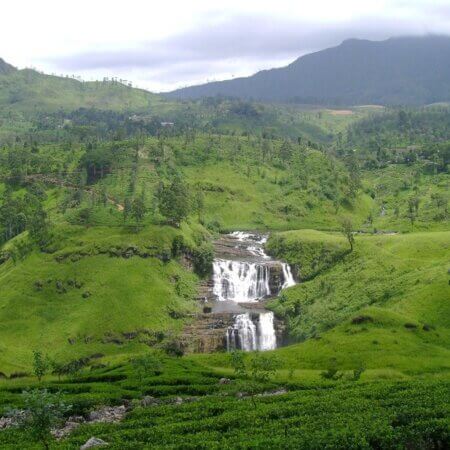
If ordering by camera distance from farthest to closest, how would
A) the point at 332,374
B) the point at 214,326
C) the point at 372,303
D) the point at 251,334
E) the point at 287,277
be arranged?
1. the point at 287,277
2. the point at 214,326
3. the point at 251,334
4. the point at 372,303
5. the point at 332,374

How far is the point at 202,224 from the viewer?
176625 millimetres

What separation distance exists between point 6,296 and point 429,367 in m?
88.3

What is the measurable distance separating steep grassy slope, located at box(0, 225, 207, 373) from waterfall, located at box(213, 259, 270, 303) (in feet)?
23.7

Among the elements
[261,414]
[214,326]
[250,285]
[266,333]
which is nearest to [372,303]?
[266,333]

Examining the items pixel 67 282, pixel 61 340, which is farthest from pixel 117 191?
pixel 61 340

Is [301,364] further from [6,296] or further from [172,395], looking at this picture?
[6,296]

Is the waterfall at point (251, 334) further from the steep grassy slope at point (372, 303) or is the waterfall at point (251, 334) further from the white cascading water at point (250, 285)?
the steep grassy slope at point (372, 303)

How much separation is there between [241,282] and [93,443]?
8824 centimetres

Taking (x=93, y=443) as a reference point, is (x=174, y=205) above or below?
above

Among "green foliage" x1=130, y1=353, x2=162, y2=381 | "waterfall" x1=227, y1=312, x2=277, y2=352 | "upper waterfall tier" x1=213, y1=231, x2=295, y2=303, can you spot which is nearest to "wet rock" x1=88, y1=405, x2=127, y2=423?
"green foliage" x1=130, y1=353, x2=162, y2=381

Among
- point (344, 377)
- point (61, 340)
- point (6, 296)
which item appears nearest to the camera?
point (344, 377)

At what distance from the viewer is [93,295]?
396ft

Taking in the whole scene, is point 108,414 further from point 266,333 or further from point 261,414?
point 266,333

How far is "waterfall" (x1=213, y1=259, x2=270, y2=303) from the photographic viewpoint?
13525cm
